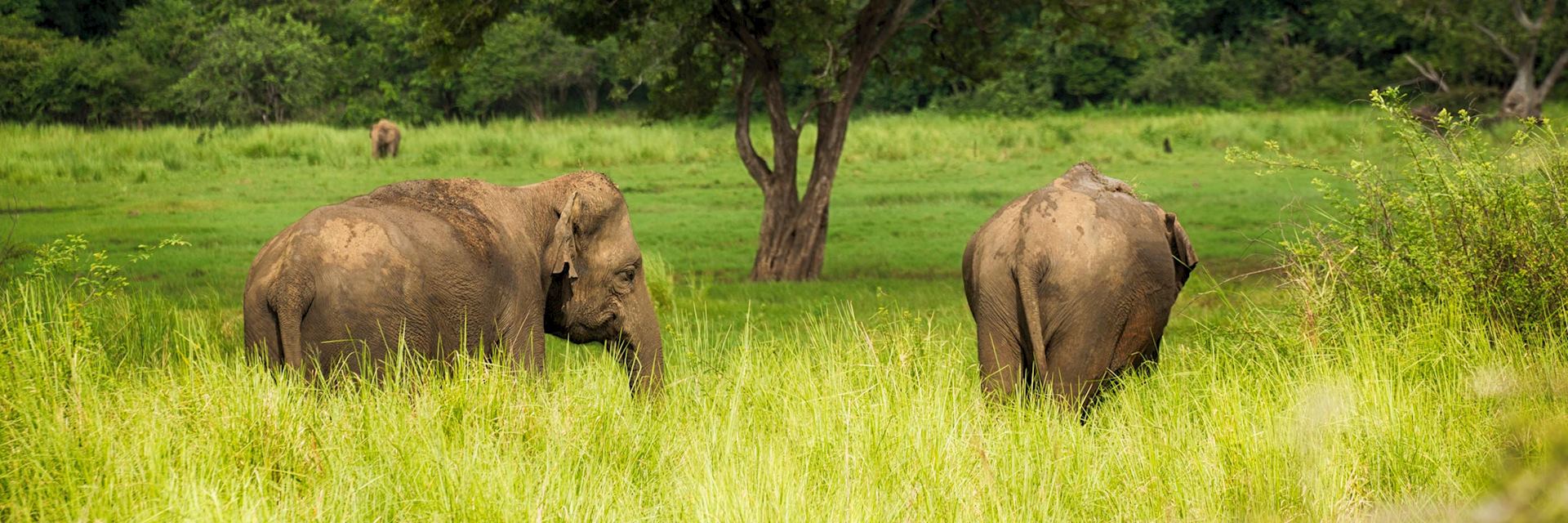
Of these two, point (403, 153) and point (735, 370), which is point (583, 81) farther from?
point (735, 370)

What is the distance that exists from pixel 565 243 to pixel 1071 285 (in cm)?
231

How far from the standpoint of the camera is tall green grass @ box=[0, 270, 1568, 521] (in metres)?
4.87

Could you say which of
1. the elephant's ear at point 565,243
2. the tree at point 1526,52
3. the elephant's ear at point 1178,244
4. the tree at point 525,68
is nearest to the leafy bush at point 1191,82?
the tree at point 1526,52

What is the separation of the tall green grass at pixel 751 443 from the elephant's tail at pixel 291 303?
135 millimetres

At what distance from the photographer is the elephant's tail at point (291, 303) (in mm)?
5836

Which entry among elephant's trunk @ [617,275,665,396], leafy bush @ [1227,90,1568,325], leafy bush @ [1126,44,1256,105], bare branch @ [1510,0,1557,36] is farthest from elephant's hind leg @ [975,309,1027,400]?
leafy bush @ [1126,44,1256,105]

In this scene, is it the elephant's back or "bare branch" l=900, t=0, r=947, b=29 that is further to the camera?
"bare branch" l=900, t=0, r=947, b=29

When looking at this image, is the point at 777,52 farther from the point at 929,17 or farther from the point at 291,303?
the point at 291,303

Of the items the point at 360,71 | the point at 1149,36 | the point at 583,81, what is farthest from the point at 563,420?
the point at 1149,36

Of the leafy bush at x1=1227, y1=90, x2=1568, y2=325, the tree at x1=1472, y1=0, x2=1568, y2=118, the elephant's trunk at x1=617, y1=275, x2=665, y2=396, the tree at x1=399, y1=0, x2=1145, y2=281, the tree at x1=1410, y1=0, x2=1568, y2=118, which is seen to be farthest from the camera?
the tree at x1=1410, y1=0, x2=1568, y2=118

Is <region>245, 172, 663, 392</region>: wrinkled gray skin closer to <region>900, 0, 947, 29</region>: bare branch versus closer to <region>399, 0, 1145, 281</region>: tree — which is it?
<region>399, 0, 1145, 281</region>: tree

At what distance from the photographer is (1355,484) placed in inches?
213

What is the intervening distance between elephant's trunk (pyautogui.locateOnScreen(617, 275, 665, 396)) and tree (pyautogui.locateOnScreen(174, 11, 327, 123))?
1625cm

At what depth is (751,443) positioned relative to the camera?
5.74m
